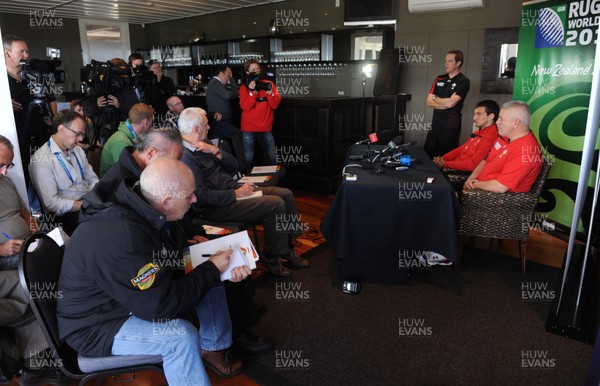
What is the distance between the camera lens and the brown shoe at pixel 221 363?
6.81ft

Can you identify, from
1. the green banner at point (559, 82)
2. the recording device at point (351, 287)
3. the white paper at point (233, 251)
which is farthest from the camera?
the green banner at point (559, 82)

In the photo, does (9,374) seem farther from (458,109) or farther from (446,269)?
(458,109)

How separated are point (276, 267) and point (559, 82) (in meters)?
3.01

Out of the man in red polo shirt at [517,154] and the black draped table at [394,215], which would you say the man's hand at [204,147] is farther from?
the man in red polo shirt at [517,154]

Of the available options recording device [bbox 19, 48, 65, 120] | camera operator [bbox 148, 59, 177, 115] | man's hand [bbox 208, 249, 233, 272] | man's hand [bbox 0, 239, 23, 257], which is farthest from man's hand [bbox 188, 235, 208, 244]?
camera operator [bbox 148, 59, 177, 115]

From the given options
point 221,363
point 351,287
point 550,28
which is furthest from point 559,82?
point 221,363

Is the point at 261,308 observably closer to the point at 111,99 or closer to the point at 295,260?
the point at 295,260

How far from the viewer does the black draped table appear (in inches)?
105

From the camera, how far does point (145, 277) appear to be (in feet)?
4.74

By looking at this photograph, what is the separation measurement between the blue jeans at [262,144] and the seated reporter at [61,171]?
2598mm

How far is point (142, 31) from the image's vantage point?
1159 cm

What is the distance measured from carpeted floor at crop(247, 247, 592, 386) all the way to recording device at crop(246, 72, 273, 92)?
247 cm

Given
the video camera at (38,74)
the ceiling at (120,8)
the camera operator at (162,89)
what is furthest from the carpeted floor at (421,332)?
the ceiling at (120,8)

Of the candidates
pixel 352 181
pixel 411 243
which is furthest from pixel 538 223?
pixel 352 181
